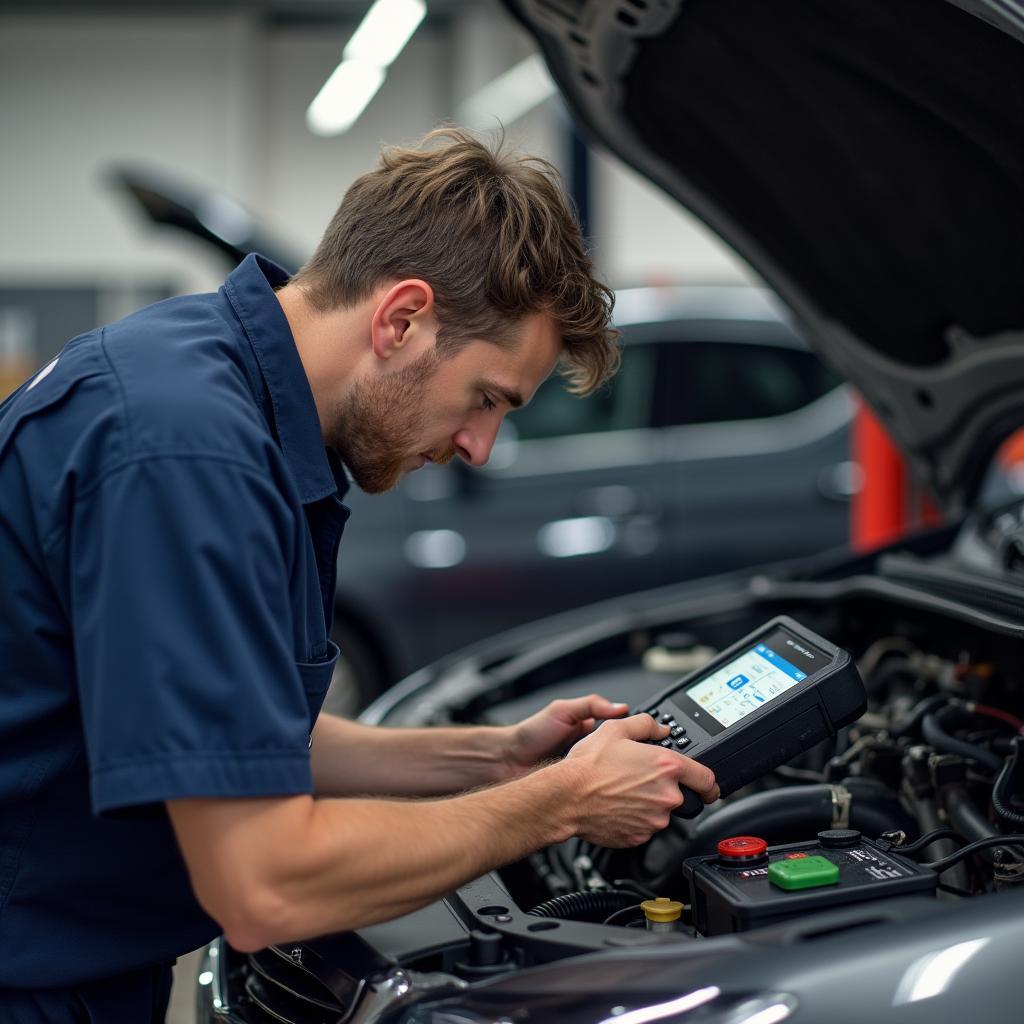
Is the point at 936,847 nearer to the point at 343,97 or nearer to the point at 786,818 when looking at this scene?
the point at 786,818

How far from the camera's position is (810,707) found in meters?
1.32

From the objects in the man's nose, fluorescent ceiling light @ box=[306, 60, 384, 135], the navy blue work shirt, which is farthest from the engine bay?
fluorescent ceiling light @ box=[306, 60, 384, 135]

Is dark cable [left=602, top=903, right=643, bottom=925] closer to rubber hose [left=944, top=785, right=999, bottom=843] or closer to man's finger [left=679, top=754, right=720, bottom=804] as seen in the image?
man's finger [left=679, top=754, right=720, bottom=804]

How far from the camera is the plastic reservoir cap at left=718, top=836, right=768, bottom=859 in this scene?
45.9 inches

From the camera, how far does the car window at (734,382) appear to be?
4.16 m

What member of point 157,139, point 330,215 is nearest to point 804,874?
point 330,215

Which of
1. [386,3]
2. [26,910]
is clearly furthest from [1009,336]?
[386,3]

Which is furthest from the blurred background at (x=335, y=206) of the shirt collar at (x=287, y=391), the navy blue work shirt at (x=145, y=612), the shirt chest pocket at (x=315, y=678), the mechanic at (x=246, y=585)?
the shirt chest pocket at (x=315, y=678)

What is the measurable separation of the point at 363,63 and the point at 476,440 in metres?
6.66

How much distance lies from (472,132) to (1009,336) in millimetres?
995

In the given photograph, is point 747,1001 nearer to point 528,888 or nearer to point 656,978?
point 656,978

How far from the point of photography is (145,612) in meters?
0.98

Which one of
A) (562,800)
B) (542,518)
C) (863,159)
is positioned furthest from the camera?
(542,518)

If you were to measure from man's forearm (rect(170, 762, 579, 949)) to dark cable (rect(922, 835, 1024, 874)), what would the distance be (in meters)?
0.40
